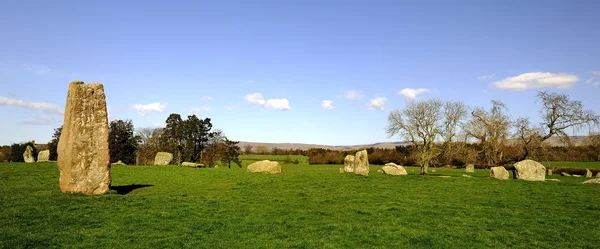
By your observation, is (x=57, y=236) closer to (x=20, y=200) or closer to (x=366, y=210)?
(x=20, y=200)

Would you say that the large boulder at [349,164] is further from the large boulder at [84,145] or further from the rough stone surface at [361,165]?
the large boulder at [84,145]

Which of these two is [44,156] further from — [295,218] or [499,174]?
[499,174]

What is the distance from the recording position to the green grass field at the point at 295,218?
10.7 metres

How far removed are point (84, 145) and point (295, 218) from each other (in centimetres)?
1085

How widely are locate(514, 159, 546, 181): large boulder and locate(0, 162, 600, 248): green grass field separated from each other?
8769 mm

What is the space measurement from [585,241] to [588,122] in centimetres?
3564

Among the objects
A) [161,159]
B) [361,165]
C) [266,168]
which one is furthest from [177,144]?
[361,165]

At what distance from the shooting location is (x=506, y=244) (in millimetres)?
10688

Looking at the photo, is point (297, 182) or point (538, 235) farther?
point (297, 182)

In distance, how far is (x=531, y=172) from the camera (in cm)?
3161

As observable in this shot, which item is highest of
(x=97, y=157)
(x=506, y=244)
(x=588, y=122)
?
(x=588, y=122)

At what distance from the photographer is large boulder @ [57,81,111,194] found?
17516 millimetres

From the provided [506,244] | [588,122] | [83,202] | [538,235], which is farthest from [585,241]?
[588,122]

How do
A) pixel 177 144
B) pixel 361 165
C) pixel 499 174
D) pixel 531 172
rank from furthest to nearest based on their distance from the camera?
pixel 177 144 → pixel 361 165 → pixel 499 174 → pixel 531 172
